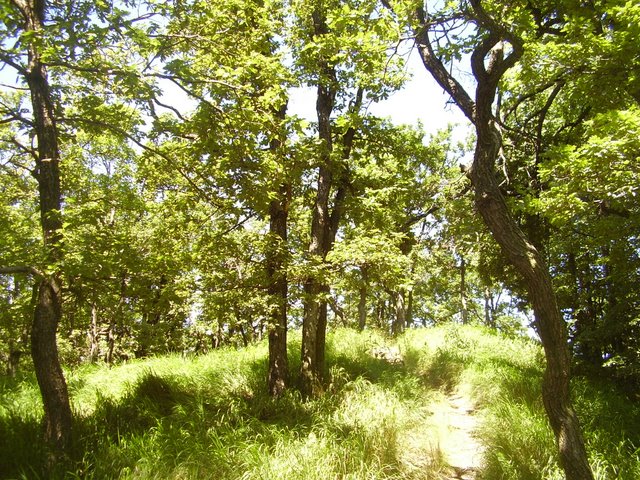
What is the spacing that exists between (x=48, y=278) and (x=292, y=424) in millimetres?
4416

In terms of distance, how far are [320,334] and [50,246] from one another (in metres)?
5.82

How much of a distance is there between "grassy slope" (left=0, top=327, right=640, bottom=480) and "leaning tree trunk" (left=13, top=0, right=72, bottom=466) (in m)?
0.41

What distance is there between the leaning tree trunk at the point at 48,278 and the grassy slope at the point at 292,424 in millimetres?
410

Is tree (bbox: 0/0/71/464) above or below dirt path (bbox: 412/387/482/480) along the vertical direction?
above

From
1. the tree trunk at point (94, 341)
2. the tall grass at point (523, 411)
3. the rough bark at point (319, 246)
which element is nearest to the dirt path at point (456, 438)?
the tall grass at point (523, 411)

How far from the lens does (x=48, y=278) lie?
197 inches

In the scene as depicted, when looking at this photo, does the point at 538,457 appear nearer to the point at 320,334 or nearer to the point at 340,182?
the point at 320,334

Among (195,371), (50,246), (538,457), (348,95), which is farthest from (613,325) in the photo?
(50,246)

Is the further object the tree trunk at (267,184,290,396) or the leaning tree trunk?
the tree trunk at (267,184,290,396)

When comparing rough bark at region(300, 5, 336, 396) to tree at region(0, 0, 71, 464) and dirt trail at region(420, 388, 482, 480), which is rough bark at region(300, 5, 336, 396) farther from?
tree at region(0, 0, 71, 464)


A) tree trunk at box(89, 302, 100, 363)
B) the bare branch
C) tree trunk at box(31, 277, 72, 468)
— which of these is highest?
the bare branch

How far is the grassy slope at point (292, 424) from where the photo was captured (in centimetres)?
508

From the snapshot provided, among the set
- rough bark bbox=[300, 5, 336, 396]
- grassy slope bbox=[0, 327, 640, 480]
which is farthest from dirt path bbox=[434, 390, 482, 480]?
rough bark bbox=[300, 5, 336, 396]

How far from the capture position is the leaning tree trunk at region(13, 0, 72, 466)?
5023 millimetres
